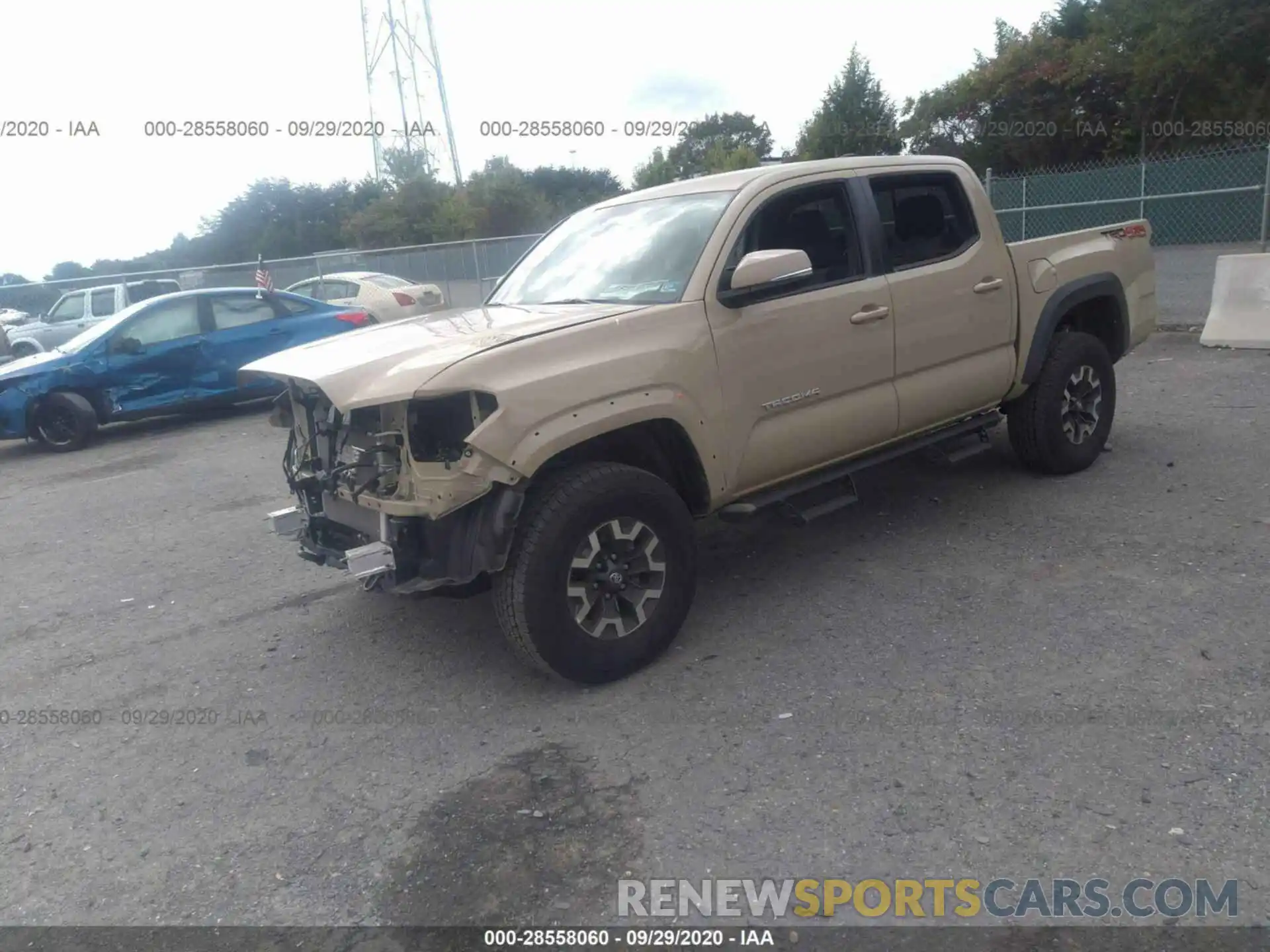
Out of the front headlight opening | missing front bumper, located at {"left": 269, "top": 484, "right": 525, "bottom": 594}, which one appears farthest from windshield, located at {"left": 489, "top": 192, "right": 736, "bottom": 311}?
missing front bumper, located at {"left": 269, "top": 484, "right": 525, "bottom": 594}

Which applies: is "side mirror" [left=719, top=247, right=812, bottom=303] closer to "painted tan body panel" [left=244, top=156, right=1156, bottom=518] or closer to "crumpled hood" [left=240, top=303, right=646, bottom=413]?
"painted tan body panel" [left=244, top=156, right=1156, bottom=518]

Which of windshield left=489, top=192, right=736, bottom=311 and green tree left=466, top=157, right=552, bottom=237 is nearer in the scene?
windshield left=489, top=192, right=736, bottom=311

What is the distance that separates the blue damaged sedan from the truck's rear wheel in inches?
320

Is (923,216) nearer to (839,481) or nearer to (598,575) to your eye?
(839,481)

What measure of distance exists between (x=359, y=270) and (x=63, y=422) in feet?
36.7

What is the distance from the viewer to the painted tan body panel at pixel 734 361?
12.5 ft

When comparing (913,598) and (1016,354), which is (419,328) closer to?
(913,598)

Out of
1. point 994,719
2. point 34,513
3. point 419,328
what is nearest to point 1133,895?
point 994,719

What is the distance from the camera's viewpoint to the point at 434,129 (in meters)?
36.9

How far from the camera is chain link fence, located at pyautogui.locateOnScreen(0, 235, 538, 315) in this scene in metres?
20.7

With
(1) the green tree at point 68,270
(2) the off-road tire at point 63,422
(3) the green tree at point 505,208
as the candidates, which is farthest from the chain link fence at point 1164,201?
(1) the green tree at point 68,270

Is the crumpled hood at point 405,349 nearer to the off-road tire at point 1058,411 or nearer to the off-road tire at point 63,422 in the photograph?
the off-road tire at point 1058,411

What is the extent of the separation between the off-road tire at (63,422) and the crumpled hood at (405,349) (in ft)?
24.4

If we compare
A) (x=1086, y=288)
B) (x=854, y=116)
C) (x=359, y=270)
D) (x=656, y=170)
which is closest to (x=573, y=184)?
(x=656, y=170)
